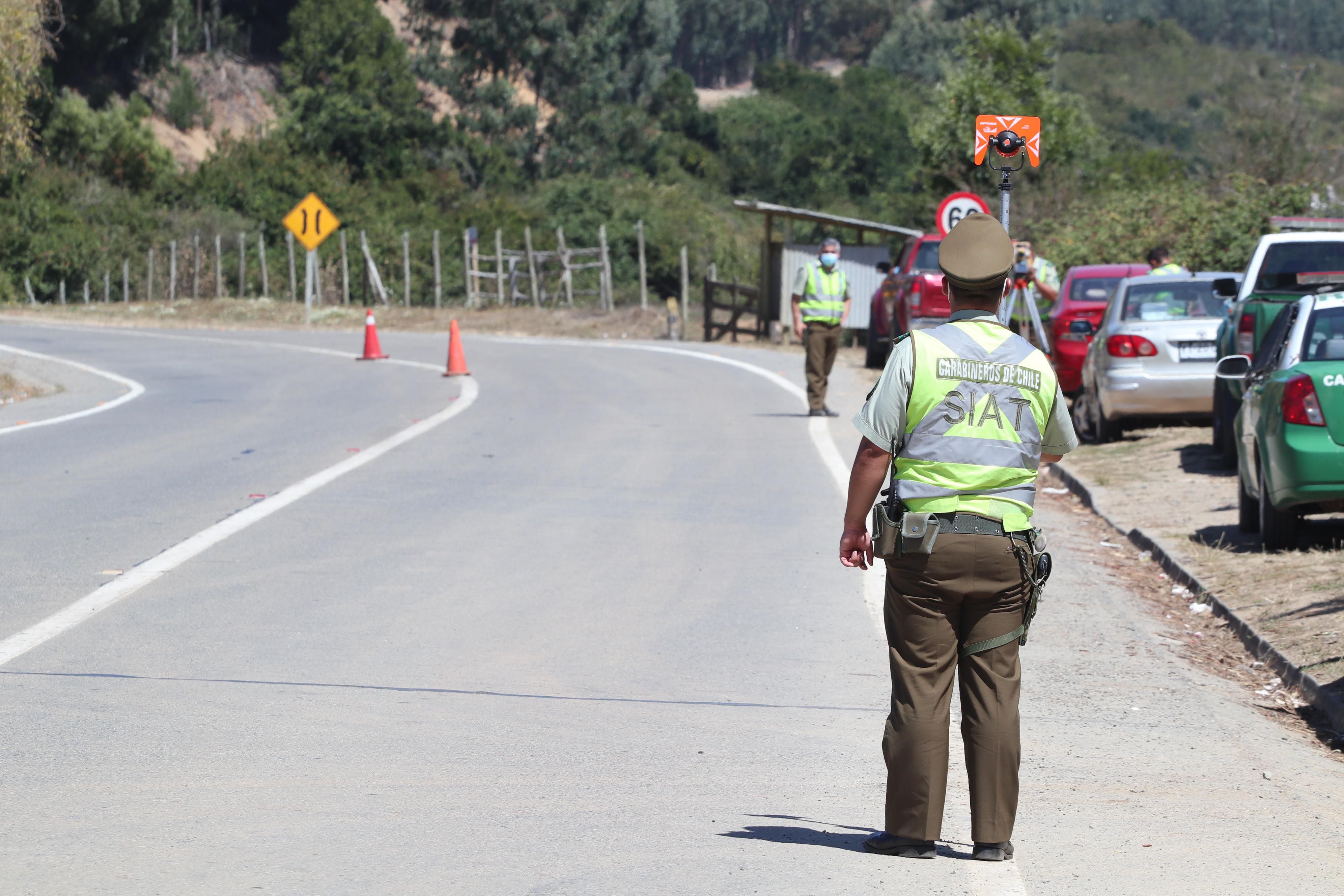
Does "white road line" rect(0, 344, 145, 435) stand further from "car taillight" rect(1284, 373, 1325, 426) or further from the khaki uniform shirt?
the khaki uniform shirt

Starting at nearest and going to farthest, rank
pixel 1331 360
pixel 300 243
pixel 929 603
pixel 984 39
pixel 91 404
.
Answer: pixel 929 603 < pixel 1331 360 < pixel 91 404 < pixel 984 39 < pixel 300 243

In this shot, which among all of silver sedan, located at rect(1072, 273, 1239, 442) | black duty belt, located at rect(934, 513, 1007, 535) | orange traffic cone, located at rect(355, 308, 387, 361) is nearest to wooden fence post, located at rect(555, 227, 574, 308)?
orange traffic cone, located at rect(355, 308, 387, 361)

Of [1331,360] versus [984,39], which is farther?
[984,39]

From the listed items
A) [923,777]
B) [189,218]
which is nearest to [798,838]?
[923,777]

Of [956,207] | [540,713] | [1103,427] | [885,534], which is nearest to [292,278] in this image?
[956,207]

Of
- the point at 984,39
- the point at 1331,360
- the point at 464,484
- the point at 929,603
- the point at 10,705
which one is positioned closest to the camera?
the point at 929,603

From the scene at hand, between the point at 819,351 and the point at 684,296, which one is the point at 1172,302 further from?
the point at 684,296

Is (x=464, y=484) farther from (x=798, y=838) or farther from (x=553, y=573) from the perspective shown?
(x=798, y=838)

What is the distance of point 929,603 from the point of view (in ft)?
15.0

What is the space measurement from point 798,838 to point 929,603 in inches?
34.0

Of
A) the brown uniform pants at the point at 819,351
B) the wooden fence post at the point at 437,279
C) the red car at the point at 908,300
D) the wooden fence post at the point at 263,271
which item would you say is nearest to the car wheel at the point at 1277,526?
the brown uniform pants at the point at 819,351

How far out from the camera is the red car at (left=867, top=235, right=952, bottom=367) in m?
22.5

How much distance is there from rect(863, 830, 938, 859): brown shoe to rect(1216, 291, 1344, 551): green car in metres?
5.64

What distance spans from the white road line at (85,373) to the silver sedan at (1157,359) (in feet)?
33.6
